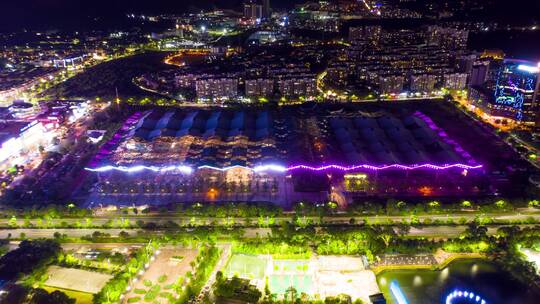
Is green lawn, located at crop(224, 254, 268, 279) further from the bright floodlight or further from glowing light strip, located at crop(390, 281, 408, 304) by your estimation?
the bright floodlight

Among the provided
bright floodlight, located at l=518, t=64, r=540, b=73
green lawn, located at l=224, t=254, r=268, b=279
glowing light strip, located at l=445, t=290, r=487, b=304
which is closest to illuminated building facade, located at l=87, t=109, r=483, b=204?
green lawn, located at l=224, t=254, r=268, b=279

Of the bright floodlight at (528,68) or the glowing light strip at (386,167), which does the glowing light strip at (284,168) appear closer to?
the glowing light strip at (386,167)

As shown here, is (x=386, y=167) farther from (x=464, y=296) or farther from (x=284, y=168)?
(x=464, y=296)

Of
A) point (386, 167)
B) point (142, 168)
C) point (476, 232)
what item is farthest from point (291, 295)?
point (142, 168)

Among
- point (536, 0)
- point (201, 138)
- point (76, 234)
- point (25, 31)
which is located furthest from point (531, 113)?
point (25, 31)

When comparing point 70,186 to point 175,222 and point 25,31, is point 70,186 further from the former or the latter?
point 25,31

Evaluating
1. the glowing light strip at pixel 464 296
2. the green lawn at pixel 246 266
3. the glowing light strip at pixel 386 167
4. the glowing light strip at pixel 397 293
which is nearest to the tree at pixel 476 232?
the glowing light strip at pixel 464 296
